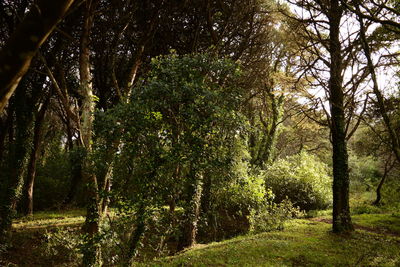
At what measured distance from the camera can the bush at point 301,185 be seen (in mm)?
16781

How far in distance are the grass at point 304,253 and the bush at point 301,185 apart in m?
6.90

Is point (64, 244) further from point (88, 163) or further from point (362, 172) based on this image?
point (362, 172)

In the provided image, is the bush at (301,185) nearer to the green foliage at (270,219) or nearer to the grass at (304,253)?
the green foliage at (270,219)

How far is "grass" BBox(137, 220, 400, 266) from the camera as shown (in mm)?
7164

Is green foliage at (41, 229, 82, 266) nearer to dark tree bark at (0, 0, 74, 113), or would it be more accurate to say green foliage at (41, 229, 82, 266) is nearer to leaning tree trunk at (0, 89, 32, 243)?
leaning tree trunk at (0, 89, 32, 243)

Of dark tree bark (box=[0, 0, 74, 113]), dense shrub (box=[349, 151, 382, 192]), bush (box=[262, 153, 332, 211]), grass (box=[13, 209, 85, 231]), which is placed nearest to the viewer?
dark tree bark (box=[0, 0, 74, 113])

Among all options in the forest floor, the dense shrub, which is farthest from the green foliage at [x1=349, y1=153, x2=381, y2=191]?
the forest floor

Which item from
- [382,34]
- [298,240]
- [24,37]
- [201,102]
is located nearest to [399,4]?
[382,34]

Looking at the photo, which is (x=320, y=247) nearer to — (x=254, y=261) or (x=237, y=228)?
(x=254, y=261)

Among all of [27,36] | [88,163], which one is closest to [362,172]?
[88,163]

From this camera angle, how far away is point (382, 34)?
964cm

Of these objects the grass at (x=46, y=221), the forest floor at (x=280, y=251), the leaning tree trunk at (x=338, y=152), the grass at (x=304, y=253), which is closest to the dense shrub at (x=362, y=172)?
the forest floor at (x=280, y=251)

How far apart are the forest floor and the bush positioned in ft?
16.0

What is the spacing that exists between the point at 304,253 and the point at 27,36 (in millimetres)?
8699
